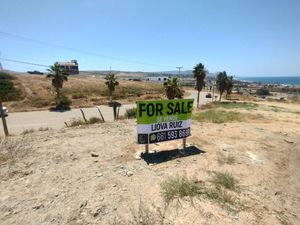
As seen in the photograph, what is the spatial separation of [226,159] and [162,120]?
3.17 metres

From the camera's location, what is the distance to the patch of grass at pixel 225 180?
7.72 metres

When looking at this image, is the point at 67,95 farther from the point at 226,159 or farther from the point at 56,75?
the point at 226,159

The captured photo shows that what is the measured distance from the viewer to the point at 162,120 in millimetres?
10703

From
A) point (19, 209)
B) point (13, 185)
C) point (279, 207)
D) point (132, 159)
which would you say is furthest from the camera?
point (132, 159)

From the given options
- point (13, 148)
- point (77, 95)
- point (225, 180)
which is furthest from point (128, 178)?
point (77, 95)

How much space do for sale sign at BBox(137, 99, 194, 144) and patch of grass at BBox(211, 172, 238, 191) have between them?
9.90 feet

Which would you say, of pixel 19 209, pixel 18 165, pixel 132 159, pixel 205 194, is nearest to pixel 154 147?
pixel 132 159

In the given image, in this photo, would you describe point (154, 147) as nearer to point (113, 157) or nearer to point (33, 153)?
point (113, 157)

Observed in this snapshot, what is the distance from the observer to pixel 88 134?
1440cm

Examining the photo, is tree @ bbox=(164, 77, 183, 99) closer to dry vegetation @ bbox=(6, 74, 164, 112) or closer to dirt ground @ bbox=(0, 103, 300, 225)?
dry vegetation @ bbox=(6, 74, 164, 112)

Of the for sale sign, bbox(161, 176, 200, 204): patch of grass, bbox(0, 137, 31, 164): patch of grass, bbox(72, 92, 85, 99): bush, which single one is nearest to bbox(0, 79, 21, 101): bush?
bbox(72, 92, 85, 99): bush

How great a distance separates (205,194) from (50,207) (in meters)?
4.25

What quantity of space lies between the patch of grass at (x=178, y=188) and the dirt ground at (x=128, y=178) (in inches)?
8.1

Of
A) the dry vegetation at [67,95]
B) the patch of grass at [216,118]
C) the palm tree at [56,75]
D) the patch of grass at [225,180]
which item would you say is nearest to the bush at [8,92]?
the dry vegetation at [67,95]
